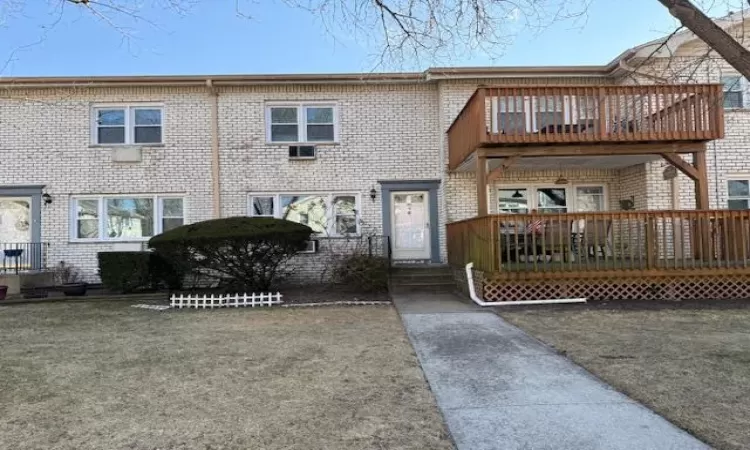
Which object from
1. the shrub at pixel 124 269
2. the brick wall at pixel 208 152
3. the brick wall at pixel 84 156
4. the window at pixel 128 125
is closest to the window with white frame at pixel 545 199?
the brick wall at pixel 208 152

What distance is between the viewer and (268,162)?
12.7 m

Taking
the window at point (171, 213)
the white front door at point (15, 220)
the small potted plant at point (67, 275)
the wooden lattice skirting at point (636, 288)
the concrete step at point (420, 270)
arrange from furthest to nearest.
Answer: the window at point (171, 213) < the white front door at point (15, 220) < the small potted plant at point (67, 275) < the concrete step at point (420, 270) < the wooden lattice skirting at point (636, 288)

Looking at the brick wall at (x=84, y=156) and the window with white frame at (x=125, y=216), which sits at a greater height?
the brick wall at (x=84, y=156)

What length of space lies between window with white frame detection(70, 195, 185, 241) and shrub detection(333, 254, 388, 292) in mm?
4777

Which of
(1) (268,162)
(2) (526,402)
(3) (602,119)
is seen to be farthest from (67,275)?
(3) (602,119)

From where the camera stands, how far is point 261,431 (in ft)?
10.7

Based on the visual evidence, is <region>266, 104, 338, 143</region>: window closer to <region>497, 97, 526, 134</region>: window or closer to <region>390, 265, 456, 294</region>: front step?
<region>390, 265, 456, 294</region>: front step

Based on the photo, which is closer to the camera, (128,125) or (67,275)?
(67,275)

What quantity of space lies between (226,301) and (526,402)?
7187mm

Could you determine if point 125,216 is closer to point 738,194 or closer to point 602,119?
point 602,119

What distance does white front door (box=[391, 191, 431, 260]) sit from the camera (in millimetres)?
12836

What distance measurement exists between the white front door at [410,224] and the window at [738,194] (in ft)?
24.0

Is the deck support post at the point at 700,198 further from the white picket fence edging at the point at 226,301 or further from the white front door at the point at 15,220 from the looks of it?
the white front door at the point at 15,220

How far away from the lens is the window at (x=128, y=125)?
12.7 metres
